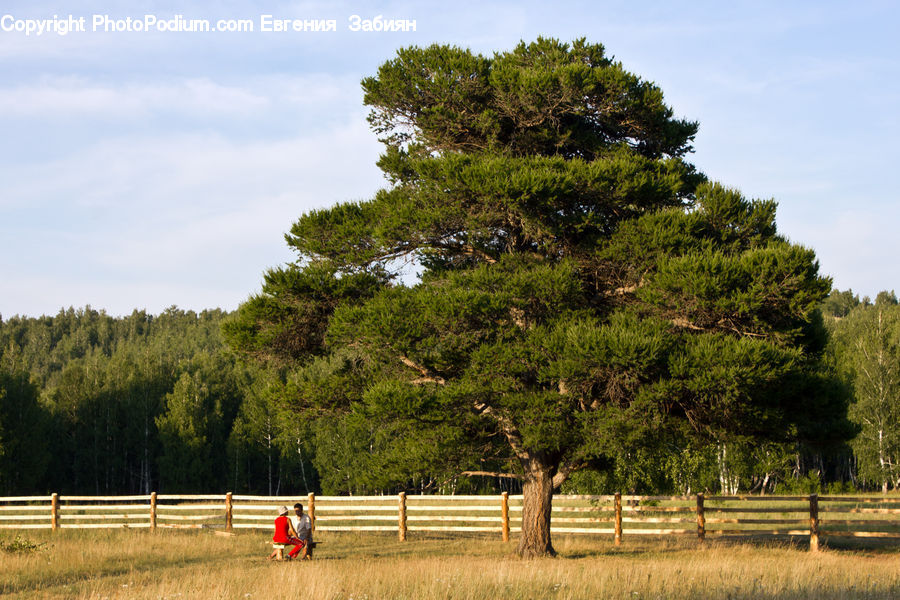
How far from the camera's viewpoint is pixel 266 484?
67.1 metres

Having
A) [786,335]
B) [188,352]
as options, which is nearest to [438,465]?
[786,335]

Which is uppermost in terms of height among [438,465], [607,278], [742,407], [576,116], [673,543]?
[576,116]

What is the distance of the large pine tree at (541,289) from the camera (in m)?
14.0

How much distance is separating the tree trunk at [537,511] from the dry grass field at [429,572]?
554mm

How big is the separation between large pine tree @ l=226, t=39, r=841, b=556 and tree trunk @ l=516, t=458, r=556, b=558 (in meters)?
0.05

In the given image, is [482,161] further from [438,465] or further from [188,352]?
[188,352]

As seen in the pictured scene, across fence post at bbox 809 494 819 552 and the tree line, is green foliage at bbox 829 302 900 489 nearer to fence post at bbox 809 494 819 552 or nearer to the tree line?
fence post at bbox 809 494 819 552

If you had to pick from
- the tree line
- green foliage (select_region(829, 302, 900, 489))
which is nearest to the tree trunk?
the tree line

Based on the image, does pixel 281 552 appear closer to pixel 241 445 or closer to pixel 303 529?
pixel 303 529

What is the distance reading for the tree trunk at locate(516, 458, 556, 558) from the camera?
1664 centimetres

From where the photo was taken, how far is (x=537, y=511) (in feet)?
55.0

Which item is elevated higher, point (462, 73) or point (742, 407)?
point (462, 73)

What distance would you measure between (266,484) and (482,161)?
57.6m

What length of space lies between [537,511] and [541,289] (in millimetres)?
5093
